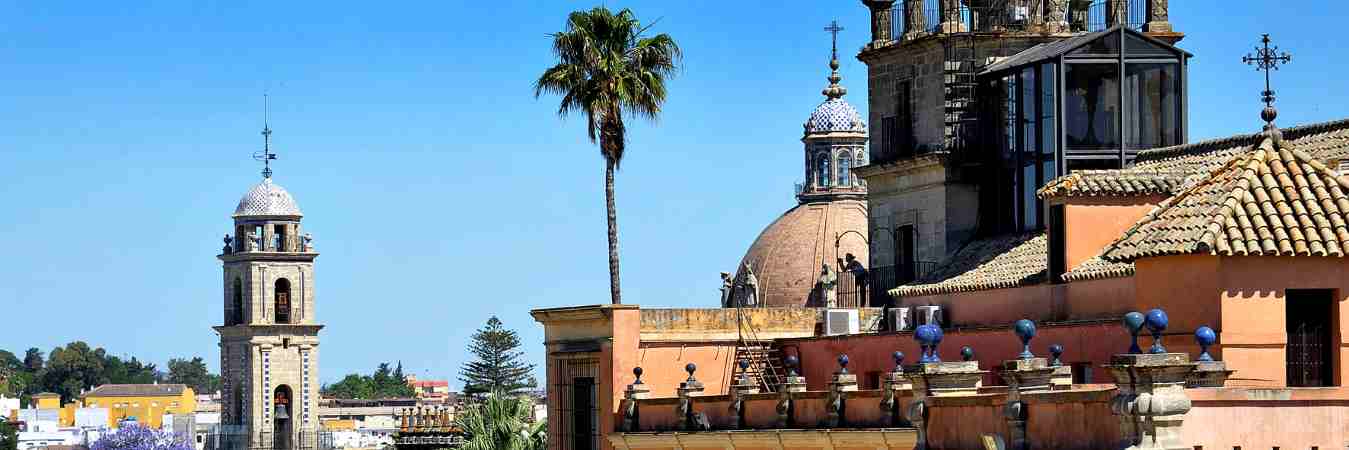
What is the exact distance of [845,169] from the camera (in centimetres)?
8600

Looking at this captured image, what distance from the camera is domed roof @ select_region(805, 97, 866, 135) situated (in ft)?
287

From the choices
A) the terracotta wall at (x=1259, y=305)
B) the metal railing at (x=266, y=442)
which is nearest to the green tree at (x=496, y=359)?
the metal railing at (x=266, y=442)

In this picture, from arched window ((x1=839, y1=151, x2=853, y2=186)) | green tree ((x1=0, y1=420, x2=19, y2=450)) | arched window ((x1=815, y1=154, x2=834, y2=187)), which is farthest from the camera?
green tree ((x1=0, y1=420, x2=19, y2=450))

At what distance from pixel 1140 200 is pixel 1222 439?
15293mm

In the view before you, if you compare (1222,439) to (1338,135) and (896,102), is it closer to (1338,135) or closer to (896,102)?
(1338,135)

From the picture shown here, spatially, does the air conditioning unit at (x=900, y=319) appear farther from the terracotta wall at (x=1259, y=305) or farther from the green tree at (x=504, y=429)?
the terracotta wall at (x=1259, y=305)

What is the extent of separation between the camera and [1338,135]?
33406mm

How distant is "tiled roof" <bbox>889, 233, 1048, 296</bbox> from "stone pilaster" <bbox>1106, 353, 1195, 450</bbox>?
54.9ft

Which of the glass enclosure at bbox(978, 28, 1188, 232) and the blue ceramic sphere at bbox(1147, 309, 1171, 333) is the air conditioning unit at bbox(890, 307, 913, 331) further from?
the blue ceramic sphere at bbox(1147, 309, 1171, 333)

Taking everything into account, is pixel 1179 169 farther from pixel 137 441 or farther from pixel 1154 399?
pixel 137 441

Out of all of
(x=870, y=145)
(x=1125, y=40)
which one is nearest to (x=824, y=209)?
(x=870, y=145)

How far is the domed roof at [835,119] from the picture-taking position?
87.6 meters

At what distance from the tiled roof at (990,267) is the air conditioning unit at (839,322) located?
0.78 metres

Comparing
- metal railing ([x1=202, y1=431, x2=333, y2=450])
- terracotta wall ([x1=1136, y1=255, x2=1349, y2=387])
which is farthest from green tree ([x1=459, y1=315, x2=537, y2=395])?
terracotta wall ([x1=1136, y1=255, x2=1349, y2=387])
